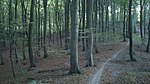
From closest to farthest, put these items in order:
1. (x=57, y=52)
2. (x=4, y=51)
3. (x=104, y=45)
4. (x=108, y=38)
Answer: (x=57, y=52), (x=104, y=45), (x=108, y=38), (x=4, y=51)

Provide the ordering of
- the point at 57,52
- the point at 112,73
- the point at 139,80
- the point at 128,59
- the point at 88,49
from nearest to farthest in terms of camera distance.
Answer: the point at 139,80
the point at 112,73
the point at 88,49
the point at 128,59
the point at 57,52

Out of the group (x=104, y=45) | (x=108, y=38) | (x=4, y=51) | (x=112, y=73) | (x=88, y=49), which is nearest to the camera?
(x=112, y=73)

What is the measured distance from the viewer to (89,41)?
2259 cm

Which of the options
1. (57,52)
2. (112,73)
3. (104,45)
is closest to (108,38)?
(104,45)

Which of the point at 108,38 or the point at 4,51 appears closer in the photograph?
the point at 108,38

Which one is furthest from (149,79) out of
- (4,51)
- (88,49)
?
(4,51)

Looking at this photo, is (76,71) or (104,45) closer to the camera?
(76,71)

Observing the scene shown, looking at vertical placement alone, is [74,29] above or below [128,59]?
above

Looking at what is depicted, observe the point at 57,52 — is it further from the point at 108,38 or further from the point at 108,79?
the point at 108,79

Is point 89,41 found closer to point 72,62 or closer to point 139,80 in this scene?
point 72,62

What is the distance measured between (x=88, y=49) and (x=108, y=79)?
6.50 meters

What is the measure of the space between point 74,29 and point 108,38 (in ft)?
89.1

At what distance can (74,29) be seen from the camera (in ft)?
60.8

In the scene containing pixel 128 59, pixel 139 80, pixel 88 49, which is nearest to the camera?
pixel 139 80
